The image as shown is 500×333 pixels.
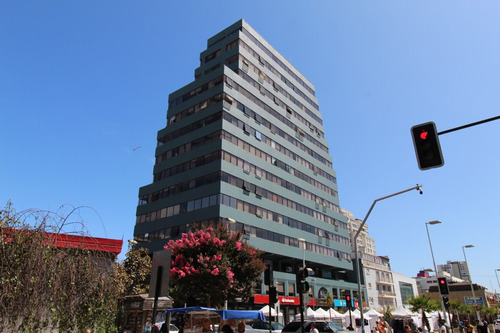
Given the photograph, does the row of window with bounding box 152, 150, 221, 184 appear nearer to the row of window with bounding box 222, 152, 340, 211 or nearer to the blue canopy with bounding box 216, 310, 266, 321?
the row of window with bounding box 222, 152, 340, 211

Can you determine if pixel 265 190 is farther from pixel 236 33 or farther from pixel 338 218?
pixel 236 33

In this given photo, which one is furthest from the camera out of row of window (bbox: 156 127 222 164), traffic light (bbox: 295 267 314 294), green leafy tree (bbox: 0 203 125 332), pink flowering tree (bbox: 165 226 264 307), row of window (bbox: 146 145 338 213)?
row of window (bbox: 156 127 222 164)

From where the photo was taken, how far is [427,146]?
8.02 m

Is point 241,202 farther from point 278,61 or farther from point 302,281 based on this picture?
point 278,61

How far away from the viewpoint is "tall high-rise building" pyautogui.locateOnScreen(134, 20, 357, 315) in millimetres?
42281

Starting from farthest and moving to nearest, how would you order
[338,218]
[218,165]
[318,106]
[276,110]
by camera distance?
[318,106] → [338,218] → [276,110] → [218,165]

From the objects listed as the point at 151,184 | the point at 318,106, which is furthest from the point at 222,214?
the point at 318,106

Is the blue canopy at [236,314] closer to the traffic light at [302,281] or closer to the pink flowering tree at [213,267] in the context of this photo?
the traffic light at [302,281]

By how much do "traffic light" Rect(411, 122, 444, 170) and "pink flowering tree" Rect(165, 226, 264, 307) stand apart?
65.2 ft

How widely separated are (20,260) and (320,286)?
162 feet

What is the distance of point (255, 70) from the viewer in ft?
179

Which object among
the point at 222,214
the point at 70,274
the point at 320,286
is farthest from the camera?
the point at 320,286

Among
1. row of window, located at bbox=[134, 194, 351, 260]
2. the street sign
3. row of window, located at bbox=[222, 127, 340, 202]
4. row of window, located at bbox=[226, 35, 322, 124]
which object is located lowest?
the street sign

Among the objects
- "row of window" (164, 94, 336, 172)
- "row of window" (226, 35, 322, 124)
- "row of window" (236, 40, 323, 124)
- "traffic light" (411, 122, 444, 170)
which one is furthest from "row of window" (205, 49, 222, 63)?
"traffic light" (411, 122, 444, 170)
